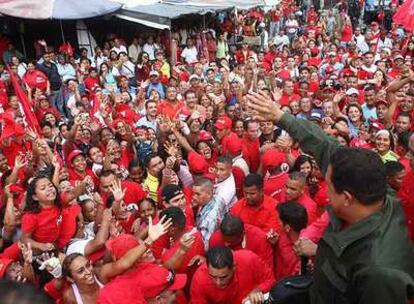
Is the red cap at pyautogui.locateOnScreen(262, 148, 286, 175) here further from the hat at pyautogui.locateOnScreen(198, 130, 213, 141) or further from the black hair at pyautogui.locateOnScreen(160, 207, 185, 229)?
the black hair at pyautogui.locateOnScreen(160, 207, 185, 229)

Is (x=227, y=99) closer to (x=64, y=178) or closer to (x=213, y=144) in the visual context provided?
(x=213, y=144)

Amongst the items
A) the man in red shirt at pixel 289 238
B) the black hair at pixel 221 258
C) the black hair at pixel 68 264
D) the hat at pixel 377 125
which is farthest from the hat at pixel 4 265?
the hat at pixel 377 125

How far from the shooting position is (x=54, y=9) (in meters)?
11.8

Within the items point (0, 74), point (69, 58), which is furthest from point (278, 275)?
point (69, 58)

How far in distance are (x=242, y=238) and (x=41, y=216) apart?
5.99ft

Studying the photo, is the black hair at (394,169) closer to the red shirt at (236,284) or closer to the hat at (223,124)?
the red shirt at (236,284)

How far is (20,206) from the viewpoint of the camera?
4.72m

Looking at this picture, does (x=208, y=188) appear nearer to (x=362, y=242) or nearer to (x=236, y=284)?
(x=236, y=284)

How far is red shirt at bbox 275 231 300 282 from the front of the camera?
3.69 meters

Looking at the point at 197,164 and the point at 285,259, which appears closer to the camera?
the point at 285,259

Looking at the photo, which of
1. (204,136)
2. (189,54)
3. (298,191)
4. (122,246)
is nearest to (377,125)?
(204,136)

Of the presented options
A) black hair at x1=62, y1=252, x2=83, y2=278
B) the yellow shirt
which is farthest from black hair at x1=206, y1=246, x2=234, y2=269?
the yellow shirt

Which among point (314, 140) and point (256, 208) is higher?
point (314, 140)

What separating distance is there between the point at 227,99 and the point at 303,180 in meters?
4.61
